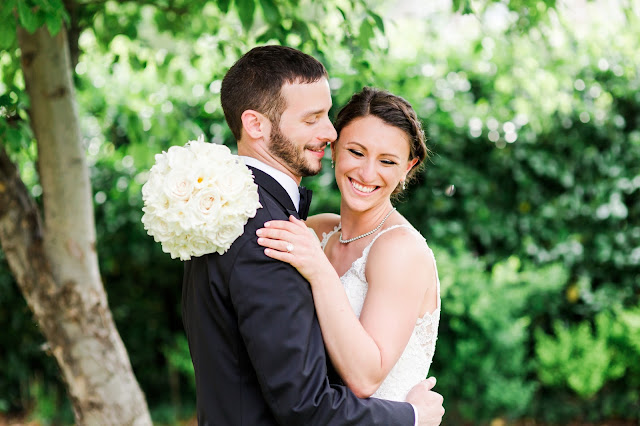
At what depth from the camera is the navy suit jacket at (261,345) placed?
5.87 ft

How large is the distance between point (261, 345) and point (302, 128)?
74 cm

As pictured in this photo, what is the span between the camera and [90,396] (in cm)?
333

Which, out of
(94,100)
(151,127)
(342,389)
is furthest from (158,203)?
(94,100)

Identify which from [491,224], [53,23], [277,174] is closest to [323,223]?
[277,174]

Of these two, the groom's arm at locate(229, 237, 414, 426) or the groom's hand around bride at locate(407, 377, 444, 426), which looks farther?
the groom's hand around bride at locate(407, 377, 444, 426)

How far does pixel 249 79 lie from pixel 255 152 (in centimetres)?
24

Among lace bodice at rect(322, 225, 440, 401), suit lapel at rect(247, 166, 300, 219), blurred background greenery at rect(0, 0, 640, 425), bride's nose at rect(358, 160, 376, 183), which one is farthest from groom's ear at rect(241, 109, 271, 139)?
blurred background greenery at rect(0, 0, 640, 425)

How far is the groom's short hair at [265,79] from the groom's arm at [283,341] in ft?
1.61

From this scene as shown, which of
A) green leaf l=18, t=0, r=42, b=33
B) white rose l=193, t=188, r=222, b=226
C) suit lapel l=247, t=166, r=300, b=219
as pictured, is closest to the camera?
white rose l=193, t=188, r=222, b=226

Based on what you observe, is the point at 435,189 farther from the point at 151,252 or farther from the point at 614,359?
the point at 151,252

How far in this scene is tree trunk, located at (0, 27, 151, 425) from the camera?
3334 millimetres

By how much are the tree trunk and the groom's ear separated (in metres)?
1.64

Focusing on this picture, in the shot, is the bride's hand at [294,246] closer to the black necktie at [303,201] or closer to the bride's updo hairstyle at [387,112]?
the black necktie at [303,201]

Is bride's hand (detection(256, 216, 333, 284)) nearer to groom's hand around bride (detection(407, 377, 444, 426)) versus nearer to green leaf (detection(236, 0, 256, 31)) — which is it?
groom's hand around bride (detection(407, 377, 444, 426))
